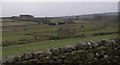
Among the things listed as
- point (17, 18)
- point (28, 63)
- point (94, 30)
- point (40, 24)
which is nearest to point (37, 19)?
point (40, 24)

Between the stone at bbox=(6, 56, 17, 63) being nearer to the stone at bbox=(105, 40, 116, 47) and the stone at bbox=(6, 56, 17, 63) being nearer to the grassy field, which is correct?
the grassy field

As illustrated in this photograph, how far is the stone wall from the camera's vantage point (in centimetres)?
644

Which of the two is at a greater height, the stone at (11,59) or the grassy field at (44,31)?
the grassy field at (44,31)

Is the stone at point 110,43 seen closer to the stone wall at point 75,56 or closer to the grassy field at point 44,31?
the stone wall at point 75,56

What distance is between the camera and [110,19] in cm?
1141

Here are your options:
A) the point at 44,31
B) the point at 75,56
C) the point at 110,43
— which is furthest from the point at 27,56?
the point at 44,31

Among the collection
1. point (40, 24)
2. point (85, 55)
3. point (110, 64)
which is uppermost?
point (40, 24)

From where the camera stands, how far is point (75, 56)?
655 cm

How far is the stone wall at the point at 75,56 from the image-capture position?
6.44 m

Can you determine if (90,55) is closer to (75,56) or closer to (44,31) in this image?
(75,56)

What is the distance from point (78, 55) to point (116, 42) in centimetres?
257

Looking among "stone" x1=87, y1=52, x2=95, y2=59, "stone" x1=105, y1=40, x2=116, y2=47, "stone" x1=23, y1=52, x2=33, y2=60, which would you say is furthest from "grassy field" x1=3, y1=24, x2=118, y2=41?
"stone" x1=87, y1=52, x2=95, y2=59

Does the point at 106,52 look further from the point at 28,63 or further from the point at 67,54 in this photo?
the point at 28,63

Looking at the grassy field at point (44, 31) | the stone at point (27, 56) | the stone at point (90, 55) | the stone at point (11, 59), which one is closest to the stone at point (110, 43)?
the stone at point (90, 55)
